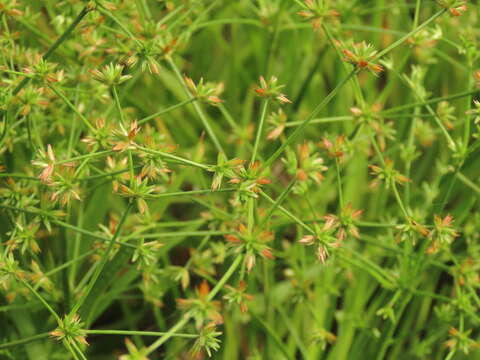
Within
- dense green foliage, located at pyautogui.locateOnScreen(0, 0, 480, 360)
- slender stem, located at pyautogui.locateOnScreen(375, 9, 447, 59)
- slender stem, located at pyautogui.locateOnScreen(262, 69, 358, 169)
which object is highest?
slender stem, located at pyautogui.locateOnScreen(375, 9, 447, 59)

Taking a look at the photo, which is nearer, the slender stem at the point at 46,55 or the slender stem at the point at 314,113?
the slender stem at the point at 314,113

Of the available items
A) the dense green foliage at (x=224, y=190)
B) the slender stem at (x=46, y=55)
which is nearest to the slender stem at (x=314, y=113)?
the dense green foliage at (x=224, y=190)

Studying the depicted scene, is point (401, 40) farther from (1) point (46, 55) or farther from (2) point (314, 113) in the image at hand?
(1) point (46, 55)

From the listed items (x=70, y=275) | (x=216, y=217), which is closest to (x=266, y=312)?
(x=216, y=217)

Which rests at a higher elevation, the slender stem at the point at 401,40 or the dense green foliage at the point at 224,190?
the slender stem at the point at 401,40

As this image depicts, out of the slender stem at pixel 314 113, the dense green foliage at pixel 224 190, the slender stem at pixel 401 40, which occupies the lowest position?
the dense green foliage at pixel 224 190

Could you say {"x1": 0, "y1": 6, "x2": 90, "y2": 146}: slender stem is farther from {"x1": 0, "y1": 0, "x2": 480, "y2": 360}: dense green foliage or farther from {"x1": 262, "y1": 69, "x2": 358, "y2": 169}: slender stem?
{"x1": 262, "y1": 69, "x2": 358, "y2": 169}: slender stem

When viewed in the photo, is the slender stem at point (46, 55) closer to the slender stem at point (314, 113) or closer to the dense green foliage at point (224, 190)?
the dense green foliage at point (224, 190)

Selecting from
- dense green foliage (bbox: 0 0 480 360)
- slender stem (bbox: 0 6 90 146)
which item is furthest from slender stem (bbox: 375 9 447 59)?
slender stem (bbox: 0 6 90 146)

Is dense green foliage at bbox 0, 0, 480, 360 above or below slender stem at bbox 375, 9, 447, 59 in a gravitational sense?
below
